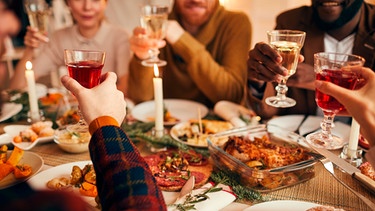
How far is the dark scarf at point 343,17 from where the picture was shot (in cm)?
195

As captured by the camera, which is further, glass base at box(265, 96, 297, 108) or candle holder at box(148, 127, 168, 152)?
candle holder at box(148, 127, 168, 152)

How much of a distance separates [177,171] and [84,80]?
463 millimetres

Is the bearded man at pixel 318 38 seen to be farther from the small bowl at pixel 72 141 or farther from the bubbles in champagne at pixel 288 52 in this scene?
the small bowl at pixel 72 141

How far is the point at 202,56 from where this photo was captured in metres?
2.33

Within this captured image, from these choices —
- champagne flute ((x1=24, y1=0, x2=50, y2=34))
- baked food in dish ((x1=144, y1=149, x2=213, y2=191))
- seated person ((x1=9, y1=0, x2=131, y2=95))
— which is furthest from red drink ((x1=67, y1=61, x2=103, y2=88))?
seated person ((x1=9, y1=0, x2=131, y2=95))

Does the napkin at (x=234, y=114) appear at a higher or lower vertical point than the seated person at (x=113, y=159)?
lower

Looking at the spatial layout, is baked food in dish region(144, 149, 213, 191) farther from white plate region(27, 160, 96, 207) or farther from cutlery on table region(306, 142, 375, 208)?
cutlery on table region(306, 142, 375, 208)

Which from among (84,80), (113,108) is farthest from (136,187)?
(84,80)

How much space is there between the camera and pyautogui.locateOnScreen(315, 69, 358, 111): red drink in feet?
3.83

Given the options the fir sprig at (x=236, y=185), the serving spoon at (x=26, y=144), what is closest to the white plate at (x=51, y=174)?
the serving spoon at (x=26, y=144)

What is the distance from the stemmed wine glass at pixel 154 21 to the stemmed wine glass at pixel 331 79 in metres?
0.83

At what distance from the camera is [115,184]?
834mm

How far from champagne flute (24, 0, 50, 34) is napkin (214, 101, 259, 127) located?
1148mm

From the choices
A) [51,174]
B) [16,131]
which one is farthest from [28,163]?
[16,131]
